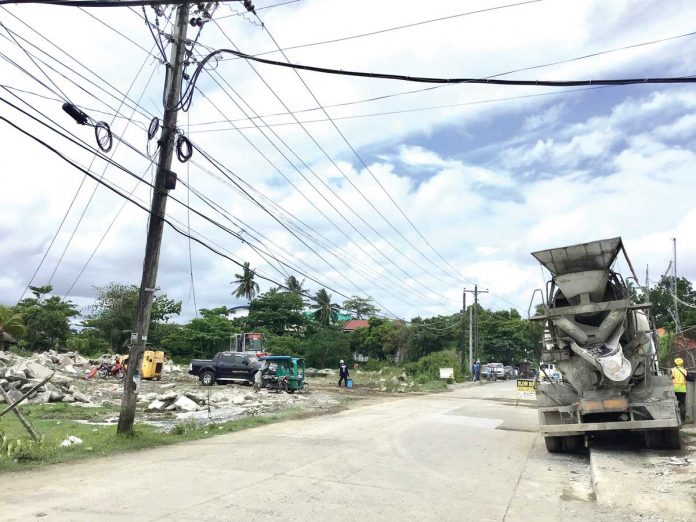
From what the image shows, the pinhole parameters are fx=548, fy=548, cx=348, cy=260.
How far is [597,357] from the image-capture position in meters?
10.3

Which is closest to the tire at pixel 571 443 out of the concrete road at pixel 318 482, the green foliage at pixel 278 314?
the concrete road at pixel 318 482

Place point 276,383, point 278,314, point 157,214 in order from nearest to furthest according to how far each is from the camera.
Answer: point 157,214 < point 276,383 < point 278,314

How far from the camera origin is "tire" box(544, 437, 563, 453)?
1117cm

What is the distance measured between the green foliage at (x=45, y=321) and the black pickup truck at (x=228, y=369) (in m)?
28.0

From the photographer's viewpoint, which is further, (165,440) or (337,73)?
(165,440)

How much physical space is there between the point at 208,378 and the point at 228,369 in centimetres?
118

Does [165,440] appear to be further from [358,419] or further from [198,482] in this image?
[358,419]

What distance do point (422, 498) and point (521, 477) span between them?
8.16ft

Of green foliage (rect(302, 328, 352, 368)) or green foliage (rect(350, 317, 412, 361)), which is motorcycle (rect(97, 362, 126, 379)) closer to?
green foliage (rect(302, 328, 352, 368))

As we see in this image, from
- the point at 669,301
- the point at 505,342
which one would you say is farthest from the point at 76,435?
the point at 505,342

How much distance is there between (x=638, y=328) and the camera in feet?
35.8

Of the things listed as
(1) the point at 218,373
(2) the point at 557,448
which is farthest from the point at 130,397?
(1) the point at 218,373

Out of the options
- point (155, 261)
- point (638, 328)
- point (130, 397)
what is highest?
point (155, 261)

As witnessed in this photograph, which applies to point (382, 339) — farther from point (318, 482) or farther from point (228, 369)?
point (318, 482)
